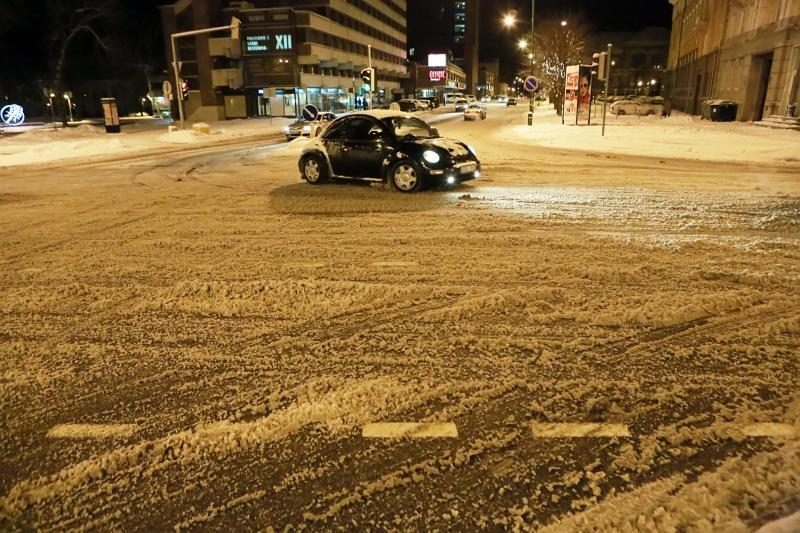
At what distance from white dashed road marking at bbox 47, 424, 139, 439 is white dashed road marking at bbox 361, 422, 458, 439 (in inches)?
56.4

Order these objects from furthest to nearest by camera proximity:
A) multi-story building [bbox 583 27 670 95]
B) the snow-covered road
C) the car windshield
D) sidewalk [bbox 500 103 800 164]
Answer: multi-story building [bbox 583 27 670 95] < sidewalk [bbox 500 103 800 164] < the car windshield < the snow-covered road

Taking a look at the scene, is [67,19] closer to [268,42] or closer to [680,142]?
[268,42]

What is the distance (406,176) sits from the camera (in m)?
11.4

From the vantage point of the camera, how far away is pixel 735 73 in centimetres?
3591

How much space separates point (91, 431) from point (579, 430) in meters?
2.91

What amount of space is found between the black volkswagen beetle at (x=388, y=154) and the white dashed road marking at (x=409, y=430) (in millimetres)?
8167

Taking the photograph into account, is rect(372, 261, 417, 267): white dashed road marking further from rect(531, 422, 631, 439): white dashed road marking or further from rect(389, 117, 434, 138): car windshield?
rect(389, 117, 434, 138): car windshield

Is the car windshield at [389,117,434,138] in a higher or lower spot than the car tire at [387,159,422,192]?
higher

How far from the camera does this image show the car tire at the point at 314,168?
12.5 metres

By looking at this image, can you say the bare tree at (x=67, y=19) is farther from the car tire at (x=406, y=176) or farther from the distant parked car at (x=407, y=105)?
the car tire at (x=406, y=176)

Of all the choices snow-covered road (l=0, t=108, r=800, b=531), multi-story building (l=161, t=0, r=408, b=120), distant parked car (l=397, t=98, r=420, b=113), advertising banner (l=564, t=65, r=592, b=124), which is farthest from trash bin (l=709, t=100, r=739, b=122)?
multi-story building (l=161, t=0, r=408, b=120)

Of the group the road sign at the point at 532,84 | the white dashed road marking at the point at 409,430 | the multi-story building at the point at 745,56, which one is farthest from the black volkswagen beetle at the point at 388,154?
the multi-story building at the point at 745,56

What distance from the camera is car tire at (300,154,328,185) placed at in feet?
41.1

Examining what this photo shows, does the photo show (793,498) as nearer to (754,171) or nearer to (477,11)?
(754,171)
